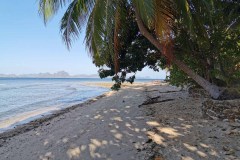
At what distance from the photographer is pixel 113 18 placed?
807 centimetres

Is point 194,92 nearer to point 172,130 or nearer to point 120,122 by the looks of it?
point 120,122

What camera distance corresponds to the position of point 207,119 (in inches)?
320

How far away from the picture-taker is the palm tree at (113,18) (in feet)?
25.7

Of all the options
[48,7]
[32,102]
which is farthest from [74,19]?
[32,102]

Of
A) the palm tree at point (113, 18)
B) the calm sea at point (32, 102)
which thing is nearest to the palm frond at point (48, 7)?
the palm tree at point (113, 18)

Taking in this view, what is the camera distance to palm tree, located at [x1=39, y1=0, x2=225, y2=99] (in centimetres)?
785

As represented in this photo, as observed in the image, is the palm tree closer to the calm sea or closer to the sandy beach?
the sandy beach

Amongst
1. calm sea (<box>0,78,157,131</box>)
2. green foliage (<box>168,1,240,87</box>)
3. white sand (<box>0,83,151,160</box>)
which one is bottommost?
calm sea (<box>0,78,157,131</box>)

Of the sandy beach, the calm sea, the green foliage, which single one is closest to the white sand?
the sandy beach

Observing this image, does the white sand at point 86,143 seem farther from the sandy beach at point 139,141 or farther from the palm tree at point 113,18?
the palm tree at point 113,18

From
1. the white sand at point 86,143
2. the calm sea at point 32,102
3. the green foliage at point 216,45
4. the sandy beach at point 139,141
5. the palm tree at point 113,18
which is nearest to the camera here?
the sandy beach at point 139,141

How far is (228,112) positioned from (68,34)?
5874 millimetres

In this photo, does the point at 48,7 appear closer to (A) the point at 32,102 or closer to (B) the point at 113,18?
(B) the point at 113,18

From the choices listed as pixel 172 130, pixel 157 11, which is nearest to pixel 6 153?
pixel 172 130
